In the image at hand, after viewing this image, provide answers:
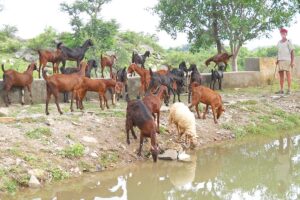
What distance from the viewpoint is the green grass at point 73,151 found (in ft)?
27.5

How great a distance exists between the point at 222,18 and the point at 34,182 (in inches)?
511

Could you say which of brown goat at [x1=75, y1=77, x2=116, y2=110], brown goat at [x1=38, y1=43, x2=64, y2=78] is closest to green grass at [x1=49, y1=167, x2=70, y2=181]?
brown goat at [x1=75, y1=77, x2=116, y2=110]

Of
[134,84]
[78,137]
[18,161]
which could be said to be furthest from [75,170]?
[134,84]

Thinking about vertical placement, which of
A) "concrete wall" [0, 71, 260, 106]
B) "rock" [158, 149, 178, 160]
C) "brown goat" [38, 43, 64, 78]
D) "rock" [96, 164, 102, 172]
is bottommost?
"rock" [96, 164, 102, 172]

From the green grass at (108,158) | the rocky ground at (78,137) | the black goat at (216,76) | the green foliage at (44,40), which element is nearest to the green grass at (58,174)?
the rocky ground at (78,137)

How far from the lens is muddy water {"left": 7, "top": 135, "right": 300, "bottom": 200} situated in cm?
721

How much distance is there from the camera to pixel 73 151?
332 inches

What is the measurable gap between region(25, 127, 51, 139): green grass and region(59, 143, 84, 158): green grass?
60 cm

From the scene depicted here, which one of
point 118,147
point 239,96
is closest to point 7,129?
point 118,147

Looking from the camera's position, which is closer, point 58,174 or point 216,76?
point 58,174

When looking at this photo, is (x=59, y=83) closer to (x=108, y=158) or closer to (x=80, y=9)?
(x=108, y=158)

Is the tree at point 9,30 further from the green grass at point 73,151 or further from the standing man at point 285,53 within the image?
the green grass at point 73,151

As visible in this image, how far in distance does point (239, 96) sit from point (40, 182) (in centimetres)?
906

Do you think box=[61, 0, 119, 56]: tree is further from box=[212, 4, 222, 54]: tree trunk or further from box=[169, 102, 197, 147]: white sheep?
box=[169, 102, 197, 147]: white sheep
